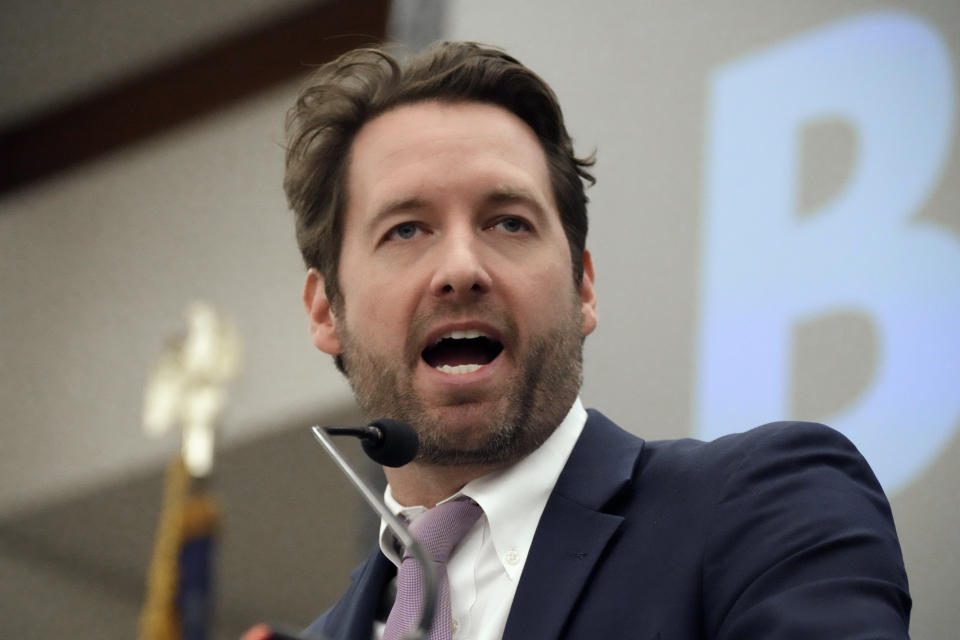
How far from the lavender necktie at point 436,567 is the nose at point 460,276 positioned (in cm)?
27

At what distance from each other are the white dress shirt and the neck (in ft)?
0.05

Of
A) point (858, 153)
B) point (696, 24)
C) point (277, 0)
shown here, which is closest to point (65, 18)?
point (277, 0)

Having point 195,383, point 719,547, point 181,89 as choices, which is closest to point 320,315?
point 719,547

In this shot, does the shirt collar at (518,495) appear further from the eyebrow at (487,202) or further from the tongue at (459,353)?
the eyebrow at (487,202)

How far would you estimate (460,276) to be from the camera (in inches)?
66.4

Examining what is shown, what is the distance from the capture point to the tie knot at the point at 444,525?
63.9 inches

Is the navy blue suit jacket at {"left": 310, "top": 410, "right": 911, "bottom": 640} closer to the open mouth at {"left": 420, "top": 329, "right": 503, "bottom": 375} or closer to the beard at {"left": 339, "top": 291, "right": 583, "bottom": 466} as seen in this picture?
the beard at {"left": 339, "top": 291, "right": 583, "bottom": 466}

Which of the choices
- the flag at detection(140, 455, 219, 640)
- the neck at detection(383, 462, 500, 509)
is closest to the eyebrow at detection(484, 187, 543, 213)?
the neck at detection(383, 462, 500, 509)

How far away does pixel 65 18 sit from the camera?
5988 millimetres

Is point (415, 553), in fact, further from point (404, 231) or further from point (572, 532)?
point (404, 231)

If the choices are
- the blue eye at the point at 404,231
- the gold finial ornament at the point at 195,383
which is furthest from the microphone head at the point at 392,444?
the gold finial ornament at the point at 195,383

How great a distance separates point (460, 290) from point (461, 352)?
4.0 inches

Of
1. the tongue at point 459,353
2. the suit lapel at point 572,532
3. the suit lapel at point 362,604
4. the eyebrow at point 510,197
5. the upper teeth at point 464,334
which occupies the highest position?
the eyebrow at point 510,197

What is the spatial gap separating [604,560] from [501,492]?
7.6 inches
